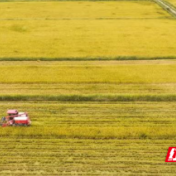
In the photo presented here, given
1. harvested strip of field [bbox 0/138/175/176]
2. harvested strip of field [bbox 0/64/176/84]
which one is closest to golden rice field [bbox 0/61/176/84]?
harvested strip of field [bbox 0/64/176/84]

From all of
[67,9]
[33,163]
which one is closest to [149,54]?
[33,163]

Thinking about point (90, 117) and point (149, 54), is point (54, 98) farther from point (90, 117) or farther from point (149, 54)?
point (149, 54)

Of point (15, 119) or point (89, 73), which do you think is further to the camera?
point (89, 73)

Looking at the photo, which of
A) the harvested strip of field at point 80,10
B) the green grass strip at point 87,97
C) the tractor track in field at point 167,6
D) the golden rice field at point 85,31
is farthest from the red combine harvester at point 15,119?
the tractor track in field at point 167,6

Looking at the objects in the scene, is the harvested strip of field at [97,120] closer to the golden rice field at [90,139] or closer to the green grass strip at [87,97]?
the golden rice field at [90,139]

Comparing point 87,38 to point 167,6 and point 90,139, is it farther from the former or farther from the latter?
point 167,6

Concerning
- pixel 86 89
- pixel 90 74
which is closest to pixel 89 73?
pixel 90 74
